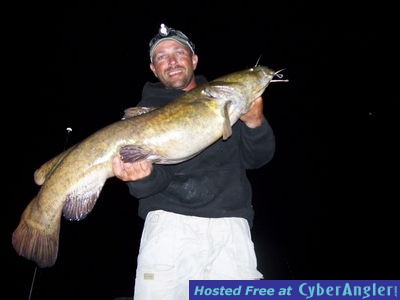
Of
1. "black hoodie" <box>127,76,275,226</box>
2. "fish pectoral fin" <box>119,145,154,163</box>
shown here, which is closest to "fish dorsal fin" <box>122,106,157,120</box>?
"fish pectoral fin" <box>119,145,154,163</box>

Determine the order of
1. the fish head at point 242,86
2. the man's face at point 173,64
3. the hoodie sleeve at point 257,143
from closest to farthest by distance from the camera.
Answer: the fish head at point 242,86 → the hoodie sleeve at point 257,143 → the man's face at point 173,64

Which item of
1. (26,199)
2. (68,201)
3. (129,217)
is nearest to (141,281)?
(68,201)

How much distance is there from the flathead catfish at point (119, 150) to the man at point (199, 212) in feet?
0.50

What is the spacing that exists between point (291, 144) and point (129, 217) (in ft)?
66.9

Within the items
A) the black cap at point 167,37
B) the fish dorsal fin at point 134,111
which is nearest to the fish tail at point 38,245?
the fish dorsal fin at point 134,111

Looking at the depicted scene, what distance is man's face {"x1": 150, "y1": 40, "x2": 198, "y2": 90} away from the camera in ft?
10.4

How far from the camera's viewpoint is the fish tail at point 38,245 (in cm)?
251

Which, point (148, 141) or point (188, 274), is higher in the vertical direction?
point (148, 141)

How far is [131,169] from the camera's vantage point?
2529mm

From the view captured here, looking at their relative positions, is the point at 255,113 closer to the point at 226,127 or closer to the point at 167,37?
the point at 226,127

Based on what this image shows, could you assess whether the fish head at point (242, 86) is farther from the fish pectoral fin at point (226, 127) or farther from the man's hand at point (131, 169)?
the man's hand at point (131, 169)

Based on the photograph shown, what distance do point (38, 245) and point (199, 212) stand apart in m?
1.21

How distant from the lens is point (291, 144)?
38.7m

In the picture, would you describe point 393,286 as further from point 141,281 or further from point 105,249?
point 105,249
